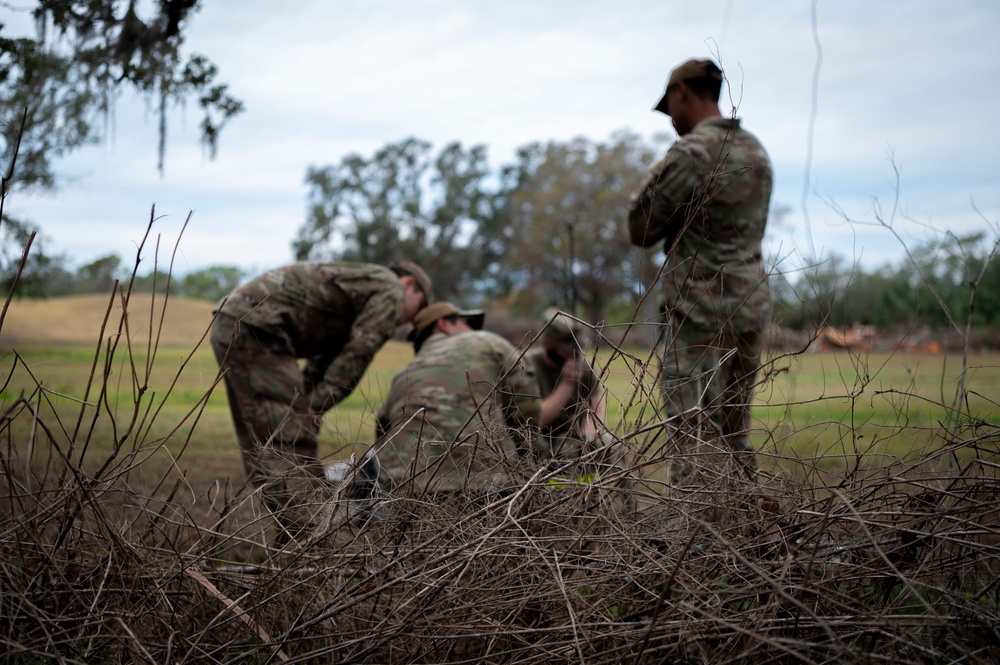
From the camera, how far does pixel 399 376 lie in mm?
3398

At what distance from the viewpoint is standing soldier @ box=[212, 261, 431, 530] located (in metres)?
→ 4.18

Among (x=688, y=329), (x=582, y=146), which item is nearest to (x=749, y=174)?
(x=688, y=329)

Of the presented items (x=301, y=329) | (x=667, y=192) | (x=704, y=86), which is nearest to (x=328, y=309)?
(x=301, y=329)

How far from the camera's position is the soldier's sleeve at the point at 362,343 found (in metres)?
4.16

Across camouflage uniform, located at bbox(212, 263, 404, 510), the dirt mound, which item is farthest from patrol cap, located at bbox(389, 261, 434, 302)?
the dirt mound

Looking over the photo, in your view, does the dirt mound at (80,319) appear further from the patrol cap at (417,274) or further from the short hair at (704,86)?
the short hair at (704,86)

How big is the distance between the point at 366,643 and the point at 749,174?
2.56 metres

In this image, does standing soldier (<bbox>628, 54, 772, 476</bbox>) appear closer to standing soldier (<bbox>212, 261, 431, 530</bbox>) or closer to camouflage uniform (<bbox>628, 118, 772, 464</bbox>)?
camouflage uniform (<bbox>628, 118, 772, 464</bbox>)

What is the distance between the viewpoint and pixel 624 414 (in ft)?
7.20

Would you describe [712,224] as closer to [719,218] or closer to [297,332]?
[719,218]

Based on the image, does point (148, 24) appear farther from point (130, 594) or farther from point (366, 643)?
point (366, 643)

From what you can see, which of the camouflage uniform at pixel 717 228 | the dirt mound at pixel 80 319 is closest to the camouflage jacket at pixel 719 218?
the camouflage uniform at pixel 717 228

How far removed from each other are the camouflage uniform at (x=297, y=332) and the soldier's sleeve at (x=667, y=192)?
4.86 feet

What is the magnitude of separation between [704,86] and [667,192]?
24.8 inches
